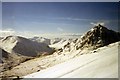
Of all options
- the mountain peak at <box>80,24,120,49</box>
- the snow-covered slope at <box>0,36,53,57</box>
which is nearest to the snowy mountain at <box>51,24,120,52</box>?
the mountain peak at <box>80,24,120,49</box>

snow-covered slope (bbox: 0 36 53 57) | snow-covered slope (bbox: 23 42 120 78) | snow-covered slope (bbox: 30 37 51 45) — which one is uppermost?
snow-covered slope (bbox: 30 37 51 45)

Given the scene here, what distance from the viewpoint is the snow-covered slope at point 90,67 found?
2164 mm

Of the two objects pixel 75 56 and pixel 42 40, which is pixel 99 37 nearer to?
pixel 75 56

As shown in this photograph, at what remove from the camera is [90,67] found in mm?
2246

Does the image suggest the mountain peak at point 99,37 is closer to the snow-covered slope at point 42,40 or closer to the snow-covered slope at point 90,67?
the snow-covered slope at point 90,67

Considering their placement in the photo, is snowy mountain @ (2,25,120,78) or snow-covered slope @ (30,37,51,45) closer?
snowy mountain @ (2,25,120,78)

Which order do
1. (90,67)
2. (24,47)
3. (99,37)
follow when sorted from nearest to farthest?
(90,67) < (99,37) < (24,47)

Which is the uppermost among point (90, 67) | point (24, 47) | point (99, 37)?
point (99, 37)

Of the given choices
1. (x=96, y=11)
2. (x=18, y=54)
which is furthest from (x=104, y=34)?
(x=18, y=54)

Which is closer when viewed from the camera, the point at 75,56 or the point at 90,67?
the point at 90,67

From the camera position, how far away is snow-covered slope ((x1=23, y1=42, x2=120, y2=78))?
216 centimetres

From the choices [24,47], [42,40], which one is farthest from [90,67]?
[24,47]

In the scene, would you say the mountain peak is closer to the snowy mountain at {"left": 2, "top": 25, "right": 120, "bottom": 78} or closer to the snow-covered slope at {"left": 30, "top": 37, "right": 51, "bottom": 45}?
the snowy mountain at {"left": 2, "top": 25, "right": 120, "bottom": 78}

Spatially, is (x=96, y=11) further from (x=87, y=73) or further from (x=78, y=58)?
(x=87, y=73)
